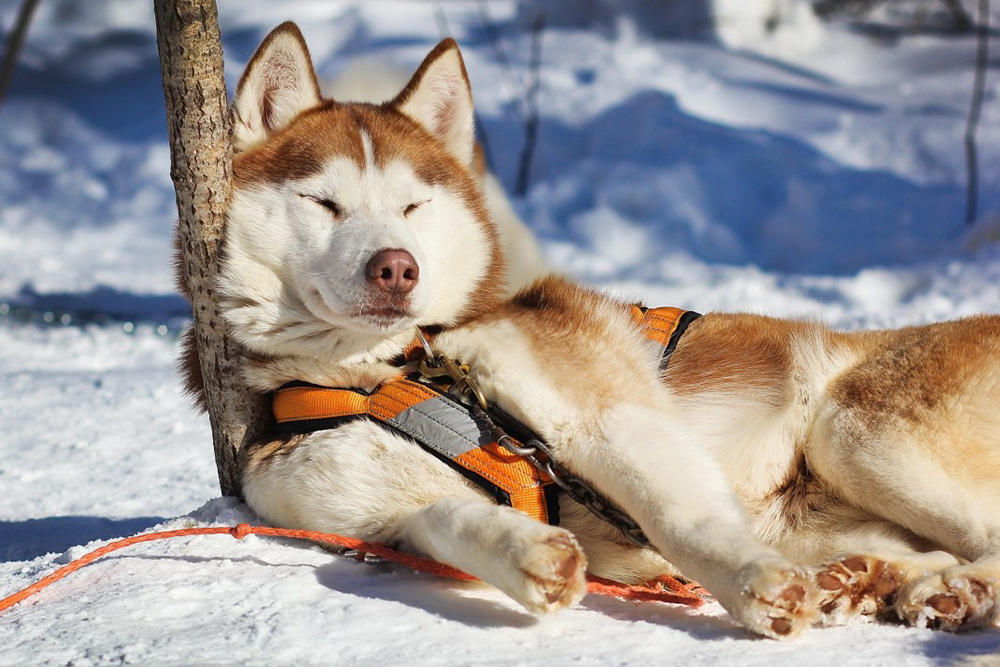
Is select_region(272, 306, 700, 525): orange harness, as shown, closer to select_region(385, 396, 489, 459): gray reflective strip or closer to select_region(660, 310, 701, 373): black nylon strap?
select_region(385, 396, 489, 459): gray reflective strip

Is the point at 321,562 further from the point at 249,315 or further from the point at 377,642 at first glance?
the point at 249,315

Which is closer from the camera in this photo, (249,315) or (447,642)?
(447,642)

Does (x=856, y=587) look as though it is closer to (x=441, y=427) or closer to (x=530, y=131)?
(x=441, y=427)

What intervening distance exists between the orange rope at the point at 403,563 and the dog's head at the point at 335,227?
0.42m

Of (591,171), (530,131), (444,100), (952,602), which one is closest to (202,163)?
(444,100)

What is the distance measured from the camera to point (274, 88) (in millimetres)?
2580

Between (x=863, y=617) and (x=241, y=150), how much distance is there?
68.1 inches

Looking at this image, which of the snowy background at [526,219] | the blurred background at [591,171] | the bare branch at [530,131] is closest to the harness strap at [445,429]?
the snowy background at [526,219]

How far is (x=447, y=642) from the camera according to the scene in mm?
1894

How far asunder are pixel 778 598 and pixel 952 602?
0.38 metres

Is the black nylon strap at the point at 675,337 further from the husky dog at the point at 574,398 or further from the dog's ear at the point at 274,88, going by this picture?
the dog's ear at the point at 274,88

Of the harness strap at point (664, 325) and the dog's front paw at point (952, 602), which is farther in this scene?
the harness strap at point (664, 325)

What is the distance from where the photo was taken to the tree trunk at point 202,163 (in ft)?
8.05

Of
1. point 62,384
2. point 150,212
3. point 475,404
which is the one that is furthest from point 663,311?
point 150,212
